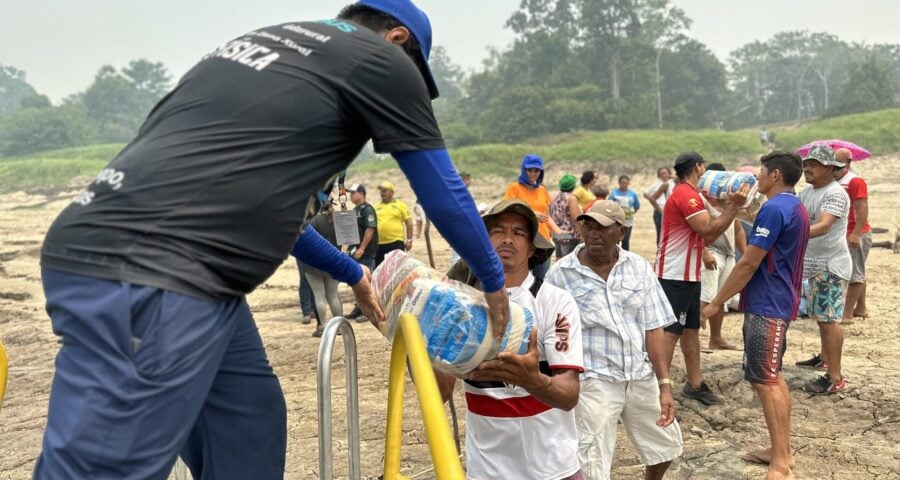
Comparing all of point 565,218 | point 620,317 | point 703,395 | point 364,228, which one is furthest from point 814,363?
point 364,228

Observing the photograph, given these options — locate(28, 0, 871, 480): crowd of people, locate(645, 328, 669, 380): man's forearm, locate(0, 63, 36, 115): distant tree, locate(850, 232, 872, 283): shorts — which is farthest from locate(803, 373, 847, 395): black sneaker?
locate(0, 63, 36, 115): distant tree

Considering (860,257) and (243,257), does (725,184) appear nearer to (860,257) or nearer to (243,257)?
(860,257)

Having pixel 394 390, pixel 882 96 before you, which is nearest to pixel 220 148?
pixel 394 390

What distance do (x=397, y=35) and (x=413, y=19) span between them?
0.22ft

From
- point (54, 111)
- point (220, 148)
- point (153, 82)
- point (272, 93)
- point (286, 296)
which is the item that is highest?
point (153, 82)

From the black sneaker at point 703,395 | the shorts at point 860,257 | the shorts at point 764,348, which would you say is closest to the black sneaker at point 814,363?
the black sneaker at point 703,395

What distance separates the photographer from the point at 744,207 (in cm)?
516

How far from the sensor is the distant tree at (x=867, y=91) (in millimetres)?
46397

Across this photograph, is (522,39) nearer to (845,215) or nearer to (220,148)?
(845,215)

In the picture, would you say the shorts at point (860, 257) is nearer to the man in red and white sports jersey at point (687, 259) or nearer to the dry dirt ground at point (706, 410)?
the dry dirt ground at point (706, 410)

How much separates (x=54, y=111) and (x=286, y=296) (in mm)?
66869

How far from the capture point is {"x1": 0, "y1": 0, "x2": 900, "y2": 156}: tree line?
4950 centimetres

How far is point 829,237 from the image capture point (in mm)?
5930

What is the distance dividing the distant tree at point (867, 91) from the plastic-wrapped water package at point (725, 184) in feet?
156
